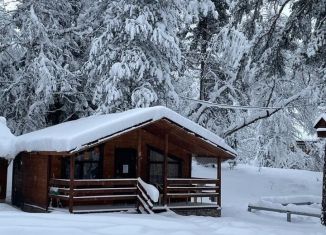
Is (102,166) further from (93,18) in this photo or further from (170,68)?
(93,18)

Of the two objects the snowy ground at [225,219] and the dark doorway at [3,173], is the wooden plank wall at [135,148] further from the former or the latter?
the dark doorway at [3,173]

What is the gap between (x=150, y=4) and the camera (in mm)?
27562

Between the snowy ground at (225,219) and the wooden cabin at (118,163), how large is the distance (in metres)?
1.30

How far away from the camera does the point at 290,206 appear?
19.1 m

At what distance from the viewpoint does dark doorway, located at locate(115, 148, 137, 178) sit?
20562 millimetres

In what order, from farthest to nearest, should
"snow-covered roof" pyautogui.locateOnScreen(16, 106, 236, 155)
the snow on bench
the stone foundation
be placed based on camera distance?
the stone foundation → the snow on bench → "snow-covered roof" pyautogui.locateOnScreen(16, 106, 236, 155)

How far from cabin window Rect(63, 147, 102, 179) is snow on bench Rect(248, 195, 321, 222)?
6369 mm

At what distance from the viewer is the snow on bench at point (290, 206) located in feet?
60.2

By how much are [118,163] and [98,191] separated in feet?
7.67

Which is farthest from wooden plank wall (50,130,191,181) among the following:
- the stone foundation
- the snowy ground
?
the snowy ground

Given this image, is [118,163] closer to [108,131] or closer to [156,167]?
[156,167]

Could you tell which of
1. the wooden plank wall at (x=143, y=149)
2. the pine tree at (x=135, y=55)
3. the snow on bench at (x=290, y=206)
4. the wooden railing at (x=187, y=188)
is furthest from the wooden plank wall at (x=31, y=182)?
the snow on bench at (x=290, y=206)

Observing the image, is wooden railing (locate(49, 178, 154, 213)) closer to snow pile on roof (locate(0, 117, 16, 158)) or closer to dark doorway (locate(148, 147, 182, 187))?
dark doorway (locate(148, 147, 182, 187))

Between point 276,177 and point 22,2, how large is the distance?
60.9 ft
